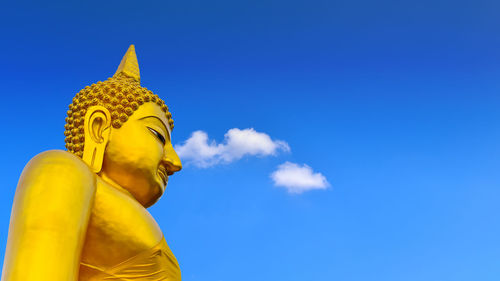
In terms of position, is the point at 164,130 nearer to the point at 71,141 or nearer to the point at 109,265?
the point at 71,141

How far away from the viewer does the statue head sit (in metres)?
5.45

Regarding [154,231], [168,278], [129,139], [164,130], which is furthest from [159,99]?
[168,278]

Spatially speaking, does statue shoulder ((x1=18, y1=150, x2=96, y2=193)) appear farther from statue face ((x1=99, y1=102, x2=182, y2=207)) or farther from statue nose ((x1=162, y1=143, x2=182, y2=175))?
statue nose ((x1=162, y1=143, x2=182, y2=175))

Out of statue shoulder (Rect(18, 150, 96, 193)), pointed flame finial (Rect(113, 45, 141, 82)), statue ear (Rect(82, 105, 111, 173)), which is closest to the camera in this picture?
statue shoulder (Rect(18, 150, 96, 193))

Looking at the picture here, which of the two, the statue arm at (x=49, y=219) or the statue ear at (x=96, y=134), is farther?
the statue ear at (x=96, y=134)

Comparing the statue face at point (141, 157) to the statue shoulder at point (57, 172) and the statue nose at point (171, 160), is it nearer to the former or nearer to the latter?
the statue nose at point (171, 160)

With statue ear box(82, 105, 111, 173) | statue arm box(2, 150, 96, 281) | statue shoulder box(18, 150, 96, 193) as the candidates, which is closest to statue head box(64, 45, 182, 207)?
statue ear box(82, 105, 111, 173)

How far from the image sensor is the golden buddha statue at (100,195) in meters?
4.17

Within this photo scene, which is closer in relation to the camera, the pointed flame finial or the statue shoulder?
the statue shoulder

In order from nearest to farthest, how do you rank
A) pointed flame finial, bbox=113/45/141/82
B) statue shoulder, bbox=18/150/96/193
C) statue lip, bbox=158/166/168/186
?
1. statue shoulder, bbox=18/150/96/193
2. statue lip, bbox=158/166/168/186
3. pointed flame finial, bbox=113/45/141/82

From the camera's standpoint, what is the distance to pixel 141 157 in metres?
5.52

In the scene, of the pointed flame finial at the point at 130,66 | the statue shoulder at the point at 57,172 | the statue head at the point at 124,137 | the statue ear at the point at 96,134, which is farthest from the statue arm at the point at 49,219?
the pointed flame finial at the point at 130,66

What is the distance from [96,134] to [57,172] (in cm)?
103

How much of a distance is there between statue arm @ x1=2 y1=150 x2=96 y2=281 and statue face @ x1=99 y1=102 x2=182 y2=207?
25.9 inches
